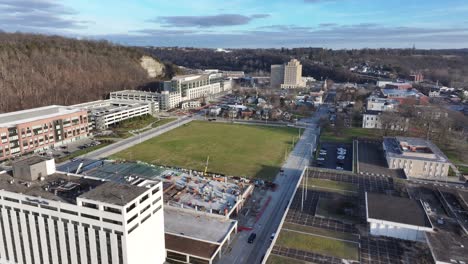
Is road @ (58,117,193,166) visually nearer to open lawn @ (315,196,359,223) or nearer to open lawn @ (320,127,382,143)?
open lawn @ (320,127,382,143)

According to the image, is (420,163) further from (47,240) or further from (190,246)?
(47,240)

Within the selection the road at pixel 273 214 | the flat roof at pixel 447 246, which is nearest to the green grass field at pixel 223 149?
the road at pixel 273 214

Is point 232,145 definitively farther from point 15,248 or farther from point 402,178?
point 15,248

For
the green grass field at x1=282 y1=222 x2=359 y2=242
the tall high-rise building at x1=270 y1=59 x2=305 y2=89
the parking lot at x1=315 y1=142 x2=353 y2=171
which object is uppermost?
the tall high-rise building at x1=270 y1=59 x2=305 y2=89

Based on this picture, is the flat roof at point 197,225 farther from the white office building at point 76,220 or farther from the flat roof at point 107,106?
the flat roof at point 107,106

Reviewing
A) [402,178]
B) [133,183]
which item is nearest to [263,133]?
[402,178]

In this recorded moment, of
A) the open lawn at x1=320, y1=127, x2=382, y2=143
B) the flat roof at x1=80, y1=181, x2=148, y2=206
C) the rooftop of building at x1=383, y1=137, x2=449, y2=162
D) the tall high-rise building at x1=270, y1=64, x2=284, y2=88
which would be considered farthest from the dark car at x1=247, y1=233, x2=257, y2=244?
the tall high-rise building at x1=270, y1=64, x2=284, y2=88

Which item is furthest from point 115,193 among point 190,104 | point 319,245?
point 190,104
